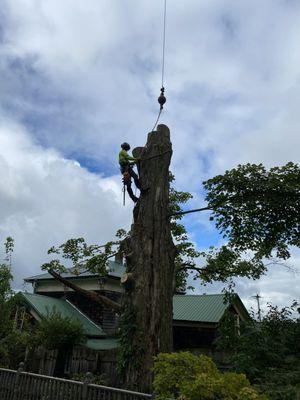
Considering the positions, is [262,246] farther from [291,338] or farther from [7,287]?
[7,287]

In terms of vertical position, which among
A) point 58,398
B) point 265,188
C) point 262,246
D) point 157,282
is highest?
point 265,188

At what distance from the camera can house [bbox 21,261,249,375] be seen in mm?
19188

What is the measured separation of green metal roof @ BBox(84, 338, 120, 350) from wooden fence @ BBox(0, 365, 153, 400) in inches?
374

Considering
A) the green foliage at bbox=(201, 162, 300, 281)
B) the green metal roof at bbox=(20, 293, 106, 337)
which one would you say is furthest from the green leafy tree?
the green metal roof at bbox=(20, 293, 106, 337)

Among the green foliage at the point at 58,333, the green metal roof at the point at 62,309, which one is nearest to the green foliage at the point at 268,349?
the green foliage at the point at 58,333

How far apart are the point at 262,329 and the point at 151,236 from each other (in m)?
4.95

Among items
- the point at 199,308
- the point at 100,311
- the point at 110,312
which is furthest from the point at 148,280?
the point at 110,312

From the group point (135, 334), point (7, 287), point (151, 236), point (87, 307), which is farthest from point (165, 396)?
point (87, 307)

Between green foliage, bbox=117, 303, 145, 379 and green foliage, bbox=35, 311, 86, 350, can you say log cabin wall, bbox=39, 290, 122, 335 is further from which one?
green foliage, bbox=117, 303, 145, 379

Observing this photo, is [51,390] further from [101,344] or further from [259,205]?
[101,344]

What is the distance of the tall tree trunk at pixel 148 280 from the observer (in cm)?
824

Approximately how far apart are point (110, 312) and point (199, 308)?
508cm

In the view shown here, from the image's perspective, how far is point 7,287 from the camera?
14.3 metres

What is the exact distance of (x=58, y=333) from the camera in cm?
1711
